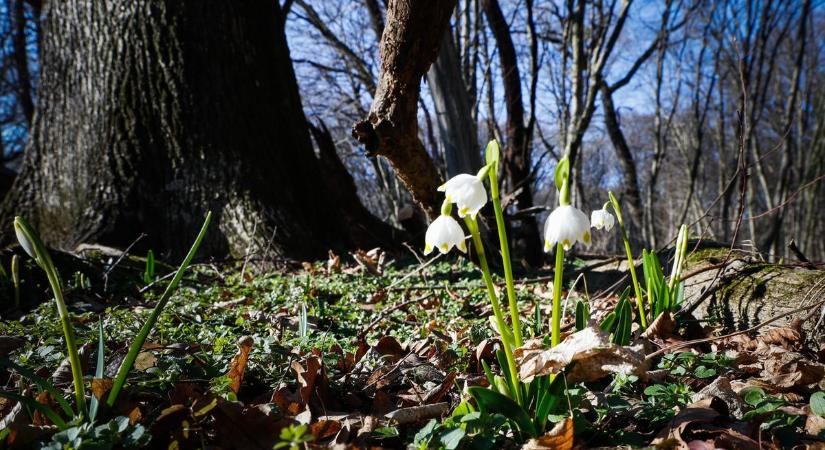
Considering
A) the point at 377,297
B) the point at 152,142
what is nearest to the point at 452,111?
the point at 377,297

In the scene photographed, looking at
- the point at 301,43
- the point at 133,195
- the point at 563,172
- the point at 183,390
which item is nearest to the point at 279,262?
the point at 133,195

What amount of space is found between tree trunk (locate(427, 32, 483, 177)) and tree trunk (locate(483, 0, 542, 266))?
4.41 feet

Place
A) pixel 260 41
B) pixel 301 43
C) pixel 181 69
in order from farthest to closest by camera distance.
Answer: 1. pixel 301 43
2. pixel 260 41
3. pixel 181 69

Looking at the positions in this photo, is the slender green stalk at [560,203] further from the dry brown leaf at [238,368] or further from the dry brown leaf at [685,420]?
the dry brown leaf at [238,368]

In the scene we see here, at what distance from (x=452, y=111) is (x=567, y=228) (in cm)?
326

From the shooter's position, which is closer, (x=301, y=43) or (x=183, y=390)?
(x=183, y=390)

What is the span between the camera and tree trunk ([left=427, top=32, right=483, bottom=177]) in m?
4.24

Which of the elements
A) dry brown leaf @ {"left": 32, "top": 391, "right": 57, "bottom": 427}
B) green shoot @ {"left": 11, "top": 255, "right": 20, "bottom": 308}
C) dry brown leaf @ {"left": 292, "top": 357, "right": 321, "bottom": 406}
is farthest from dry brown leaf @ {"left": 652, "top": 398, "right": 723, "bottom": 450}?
green shoot @ {"left": 11, "top": 255, "right": 20, "bottom": 308}

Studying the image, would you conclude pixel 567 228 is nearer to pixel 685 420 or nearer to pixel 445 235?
pixel 445 235

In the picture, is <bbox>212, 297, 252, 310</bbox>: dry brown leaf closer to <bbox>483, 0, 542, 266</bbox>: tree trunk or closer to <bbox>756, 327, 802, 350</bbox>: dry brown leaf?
<bbox>756, 327, 802, 350</bbox>: dry brown leaf

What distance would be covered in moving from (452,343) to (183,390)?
0.99m

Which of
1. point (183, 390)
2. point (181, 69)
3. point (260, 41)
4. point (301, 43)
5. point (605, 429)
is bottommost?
point (605, 429)

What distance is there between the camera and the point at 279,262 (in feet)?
12.3

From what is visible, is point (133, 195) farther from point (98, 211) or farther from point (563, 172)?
point (563, 172)
